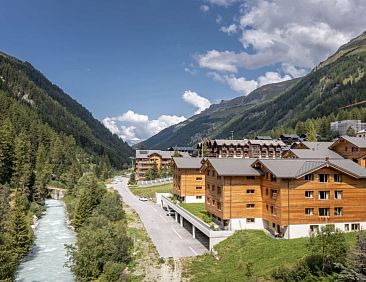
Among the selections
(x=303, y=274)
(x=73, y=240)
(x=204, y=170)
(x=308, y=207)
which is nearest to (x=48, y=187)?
(x=73, y=240)

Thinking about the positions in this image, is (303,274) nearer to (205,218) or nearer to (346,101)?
(205,218)

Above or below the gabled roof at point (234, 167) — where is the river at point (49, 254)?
below

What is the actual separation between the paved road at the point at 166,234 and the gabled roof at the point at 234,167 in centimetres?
988

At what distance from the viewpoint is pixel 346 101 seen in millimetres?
195125

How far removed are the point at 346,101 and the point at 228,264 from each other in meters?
184

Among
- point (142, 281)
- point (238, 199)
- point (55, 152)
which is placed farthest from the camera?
point (55, 152)

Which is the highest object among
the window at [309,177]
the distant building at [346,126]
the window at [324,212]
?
the distant building at [346,126]

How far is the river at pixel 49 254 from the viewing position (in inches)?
1567

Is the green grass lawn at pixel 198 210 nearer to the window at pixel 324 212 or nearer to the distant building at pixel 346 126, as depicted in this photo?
the window at pixel 324 212

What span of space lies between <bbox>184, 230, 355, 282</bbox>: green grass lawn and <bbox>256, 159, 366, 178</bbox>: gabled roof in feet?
Result: 23.1

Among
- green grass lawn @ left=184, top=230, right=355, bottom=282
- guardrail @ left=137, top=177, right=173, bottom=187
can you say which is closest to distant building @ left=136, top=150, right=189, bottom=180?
guardrail @ left=137, top=177, right=173, bottom=187

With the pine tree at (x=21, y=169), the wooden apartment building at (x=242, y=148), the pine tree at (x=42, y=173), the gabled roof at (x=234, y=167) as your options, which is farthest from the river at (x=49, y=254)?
the wooden apartment building at (x=242, y=148)

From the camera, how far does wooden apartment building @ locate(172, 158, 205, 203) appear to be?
220 feet

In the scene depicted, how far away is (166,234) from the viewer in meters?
51.8
